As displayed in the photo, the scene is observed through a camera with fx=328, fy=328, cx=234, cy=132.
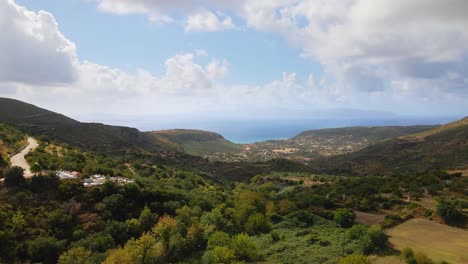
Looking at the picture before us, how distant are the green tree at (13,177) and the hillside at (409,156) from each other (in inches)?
4475

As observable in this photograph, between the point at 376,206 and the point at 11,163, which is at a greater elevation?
the point at 11,163

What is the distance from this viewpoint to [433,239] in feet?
115

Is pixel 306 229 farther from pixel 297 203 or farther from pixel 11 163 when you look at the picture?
pixel 11 163

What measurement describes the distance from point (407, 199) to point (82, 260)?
48354mm

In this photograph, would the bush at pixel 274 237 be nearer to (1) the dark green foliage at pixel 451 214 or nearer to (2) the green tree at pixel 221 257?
(2) the green tree at pixel 221 257

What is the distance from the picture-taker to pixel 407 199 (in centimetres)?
5362

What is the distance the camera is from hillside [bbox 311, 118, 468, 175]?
122 metres

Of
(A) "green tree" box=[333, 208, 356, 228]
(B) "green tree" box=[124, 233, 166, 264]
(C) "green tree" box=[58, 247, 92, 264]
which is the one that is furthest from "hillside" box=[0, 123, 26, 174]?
(A) "green tree" box=[333, 208, 356, 228]

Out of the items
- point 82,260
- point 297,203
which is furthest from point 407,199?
point 82,260

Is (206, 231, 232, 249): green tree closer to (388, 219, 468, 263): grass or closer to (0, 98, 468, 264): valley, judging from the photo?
(0, 98, 468, 264): valley

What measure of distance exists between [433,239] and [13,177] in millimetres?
56644

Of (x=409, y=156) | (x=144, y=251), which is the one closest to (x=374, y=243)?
(x=144, y=251)

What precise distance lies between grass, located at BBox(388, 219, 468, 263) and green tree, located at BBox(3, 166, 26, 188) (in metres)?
51.9

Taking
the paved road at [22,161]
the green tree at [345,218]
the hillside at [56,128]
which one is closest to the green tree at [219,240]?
the green tree at [345,218]
